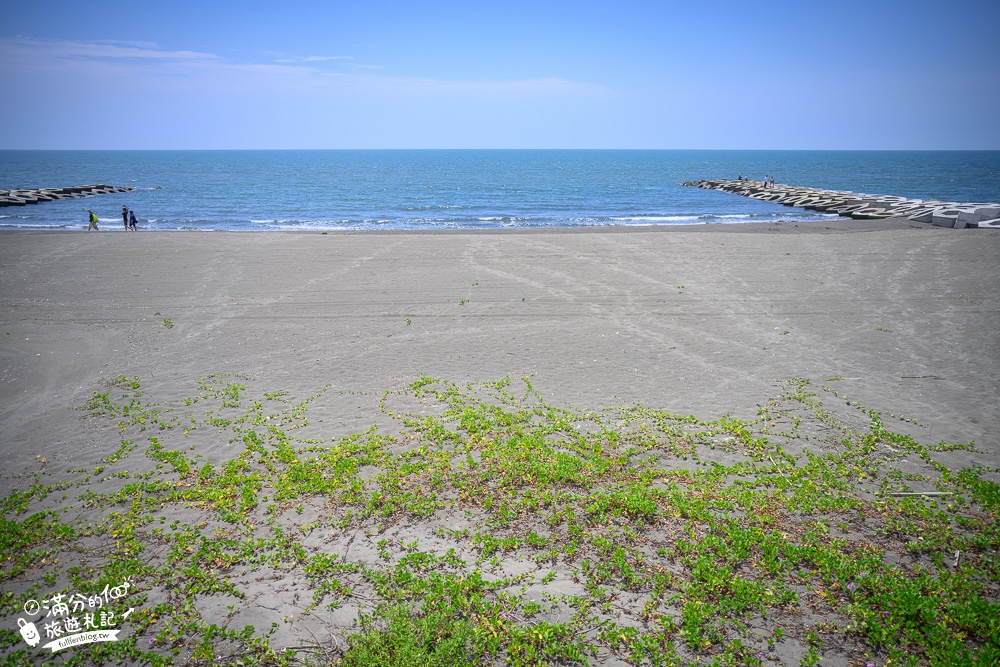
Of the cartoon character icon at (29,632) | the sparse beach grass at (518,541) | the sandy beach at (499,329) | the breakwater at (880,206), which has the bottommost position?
the cartoon character icon at (29,632)

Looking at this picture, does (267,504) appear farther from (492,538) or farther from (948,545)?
(948,545)

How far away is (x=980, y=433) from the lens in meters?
9.55

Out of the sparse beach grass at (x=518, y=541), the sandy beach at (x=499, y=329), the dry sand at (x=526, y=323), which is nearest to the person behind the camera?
the sparse beach grass at (x=518, y=541)

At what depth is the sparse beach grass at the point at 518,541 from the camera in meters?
5.48

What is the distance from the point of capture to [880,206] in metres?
46.2

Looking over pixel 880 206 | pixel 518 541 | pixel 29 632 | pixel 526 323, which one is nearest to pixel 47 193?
pixel 526 323

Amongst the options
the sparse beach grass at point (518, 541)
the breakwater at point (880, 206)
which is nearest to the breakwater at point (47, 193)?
the sparse beach grass at point (518, 541)

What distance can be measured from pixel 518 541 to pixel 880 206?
52409mm

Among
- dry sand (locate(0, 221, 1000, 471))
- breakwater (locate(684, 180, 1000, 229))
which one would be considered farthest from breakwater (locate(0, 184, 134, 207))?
breakwater (locate(684, 180, 1000, 229))

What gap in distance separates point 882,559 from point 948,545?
3.29 ft

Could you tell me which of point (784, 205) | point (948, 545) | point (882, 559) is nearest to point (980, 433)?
point (948, 545)

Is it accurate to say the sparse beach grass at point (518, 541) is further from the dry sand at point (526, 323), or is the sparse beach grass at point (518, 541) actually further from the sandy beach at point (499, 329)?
the dry sand at point (526, 323)

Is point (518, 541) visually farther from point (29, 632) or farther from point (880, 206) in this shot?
point (880, 206)

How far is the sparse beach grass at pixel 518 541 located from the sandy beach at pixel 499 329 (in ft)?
1.63
